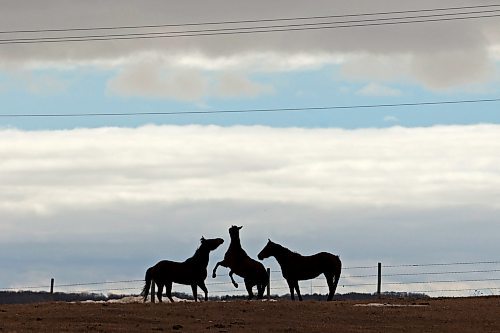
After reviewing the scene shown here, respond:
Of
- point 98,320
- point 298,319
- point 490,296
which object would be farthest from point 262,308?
point 490,296

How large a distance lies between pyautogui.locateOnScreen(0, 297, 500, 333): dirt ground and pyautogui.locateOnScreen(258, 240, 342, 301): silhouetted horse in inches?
161

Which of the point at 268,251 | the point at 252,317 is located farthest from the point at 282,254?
the point at 252,317

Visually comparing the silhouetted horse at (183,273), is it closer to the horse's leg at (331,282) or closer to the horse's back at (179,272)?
the horse's back at (179,272)

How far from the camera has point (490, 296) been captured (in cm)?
3788

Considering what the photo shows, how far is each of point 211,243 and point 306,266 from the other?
11.1 ft

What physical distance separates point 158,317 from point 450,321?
7.79m

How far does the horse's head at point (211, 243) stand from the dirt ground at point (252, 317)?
4.39 meters

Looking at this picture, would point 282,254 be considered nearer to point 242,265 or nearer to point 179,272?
point 242,265

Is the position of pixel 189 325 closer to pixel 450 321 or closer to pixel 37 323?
pixel 37 323

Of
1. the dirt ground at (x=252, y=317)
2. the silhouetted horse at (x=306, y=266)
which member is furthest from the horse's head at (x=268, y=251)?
the dirt ground at (x=252, y=317)

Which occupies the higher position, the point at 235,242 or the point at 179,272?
the point at 235,242

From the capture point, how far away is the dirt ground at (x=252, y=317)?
2819 centimetres

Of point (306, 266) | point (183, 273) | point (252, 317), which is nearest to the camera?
point (252, 317)

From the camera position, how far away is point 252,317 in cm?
3008
